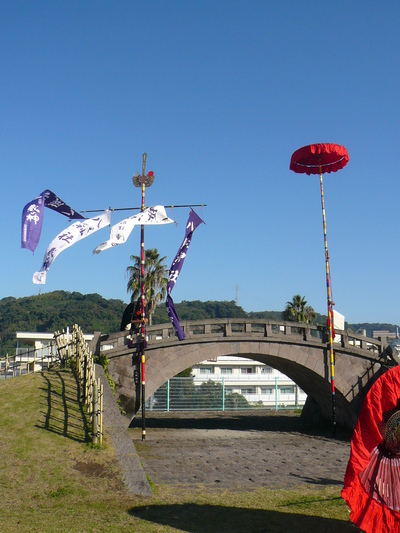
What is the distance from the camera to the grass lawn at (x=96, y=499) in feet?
30.9

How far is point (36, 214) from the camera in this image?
59.2 feet

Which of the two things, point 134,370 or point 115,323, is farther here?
point 115,323

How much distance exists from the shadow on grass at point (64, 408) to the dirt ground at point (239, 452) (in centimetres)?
190

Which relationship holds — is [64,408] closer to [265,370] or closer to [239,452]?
[239,452]

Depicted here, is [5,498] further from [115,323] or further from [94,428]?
[115,323]

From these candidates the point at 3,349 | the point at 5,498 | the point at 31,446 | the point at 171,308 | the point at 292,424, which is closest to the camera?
the point at 5,498

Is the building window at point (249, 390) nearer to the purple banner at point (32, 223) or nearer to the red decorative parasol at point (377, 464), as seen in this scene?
the purple banner at point (32, 223)

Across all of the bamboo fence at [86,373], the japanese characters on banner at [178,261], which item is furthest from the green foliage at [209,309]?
the japanese characters on banner at [178,261]

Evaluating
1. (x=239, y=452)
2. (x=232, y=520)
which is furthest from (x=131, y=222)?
(x=232, y=520)

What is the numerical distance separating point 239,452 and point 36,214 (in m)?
10.1

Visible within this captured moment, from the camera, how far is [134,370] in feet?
71.4

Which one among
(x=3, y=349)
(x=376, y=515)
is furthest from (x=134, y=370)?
(x=3, y=349)

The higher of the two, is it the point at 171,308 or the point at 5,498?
the point at 171,308

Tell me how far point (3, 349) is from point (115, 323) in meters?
19.6
